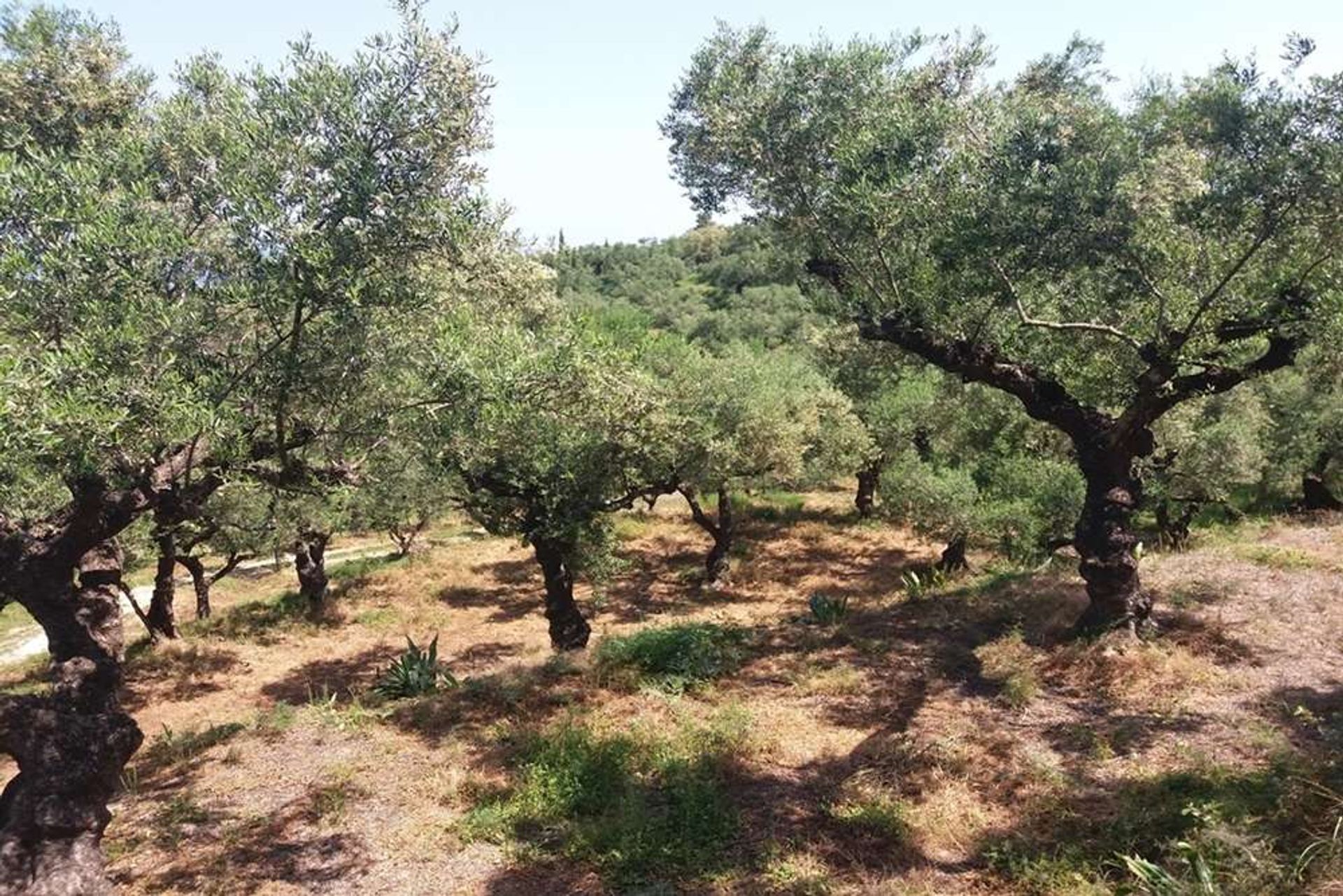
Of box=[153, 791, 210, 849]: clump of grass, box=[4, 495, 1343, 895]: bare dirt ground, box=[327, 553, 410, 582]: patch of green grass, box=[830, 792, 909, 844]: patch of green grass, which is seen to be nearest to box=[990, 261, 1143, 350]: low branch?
box=[4, 495, 1343, 895]: bare dirt ground

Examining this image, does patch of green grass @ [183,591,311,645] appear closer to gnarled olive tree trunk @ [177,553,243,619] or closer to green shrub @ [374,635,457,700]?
gnarled olive tree trunk @ [177,553,243,619]

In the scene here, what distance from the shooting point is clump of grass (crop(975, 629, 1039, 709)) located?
1277cm

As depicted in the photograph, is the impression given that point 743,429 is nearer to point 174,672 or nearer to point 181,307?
point 174,672

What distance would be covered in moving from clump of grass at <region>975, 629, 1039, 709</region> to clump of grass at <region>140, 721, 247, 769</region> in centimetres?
1285

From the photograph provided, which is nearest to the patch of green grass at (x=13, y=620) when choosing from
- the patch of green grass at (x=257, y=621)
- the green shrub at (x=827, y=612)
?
the patch of green grass at (x=257, y=621)

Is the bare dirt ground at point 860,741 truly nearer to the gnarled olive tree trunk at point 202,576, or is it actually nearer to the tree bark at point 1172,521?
the tree bark at point 1172,521

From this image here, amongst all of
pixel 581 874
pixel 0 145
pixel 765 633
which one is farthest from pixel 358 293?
pixel 765 633

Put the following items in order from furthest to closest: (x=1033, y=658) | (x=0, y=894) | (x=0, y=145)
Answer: (x=1033, y=658), (x=0, y=145), (x=0, y=894)

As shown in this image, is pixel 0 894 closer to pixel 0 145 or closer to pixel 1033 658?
pixel 0 145

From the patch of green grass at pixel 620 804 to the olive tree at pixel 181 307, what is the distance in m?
4.59

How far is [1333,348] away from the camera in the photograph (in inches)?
487

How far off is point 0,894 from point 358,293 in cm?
725

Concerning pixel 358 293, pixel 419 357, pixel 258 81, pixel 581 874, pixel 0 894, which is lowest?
pixel 581 874

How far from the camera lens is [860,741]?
11.9 m
